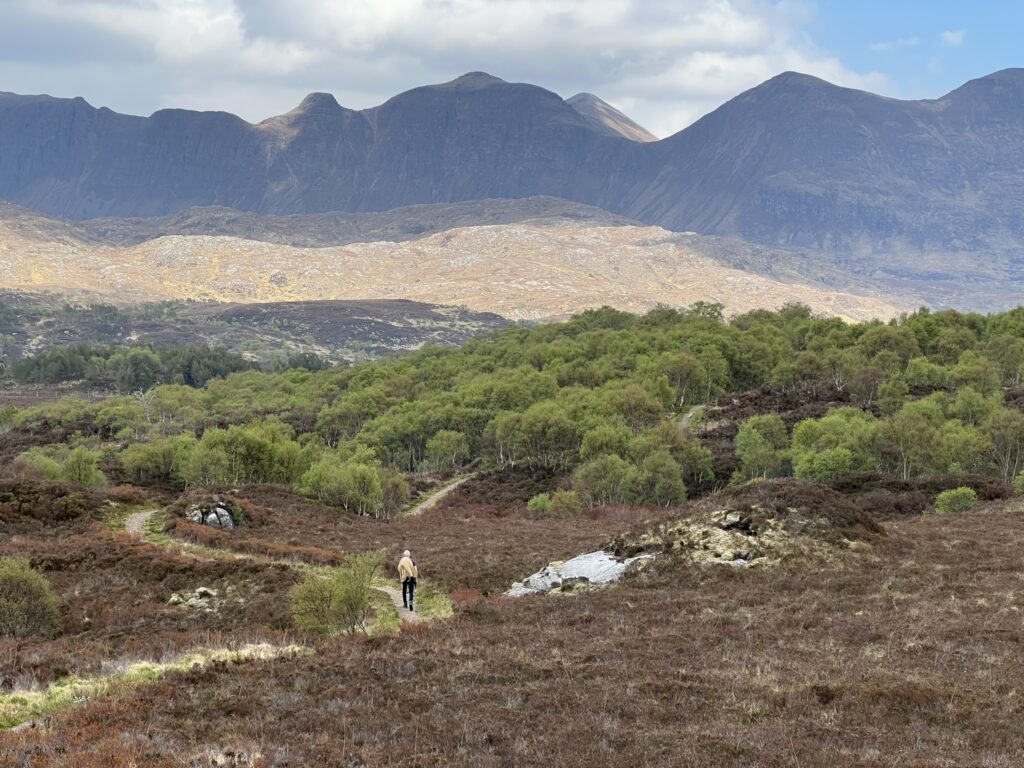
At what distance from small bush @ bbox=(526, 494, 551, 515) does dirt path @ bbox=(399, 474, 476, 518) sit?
11.5 metres

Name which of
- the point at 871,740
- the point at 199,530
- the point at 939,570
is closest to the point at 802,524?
the point at 939,570

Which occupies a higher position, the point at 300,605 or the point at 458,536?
the point at 300,605

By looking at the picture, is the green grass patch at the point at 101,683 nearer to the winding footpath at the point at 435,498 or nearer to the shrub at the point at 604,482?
the winding footpath at the point at 435,498

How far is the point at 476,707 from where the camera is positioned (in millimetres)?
17547

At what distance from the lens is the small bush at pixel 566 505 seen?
7788 centimetres

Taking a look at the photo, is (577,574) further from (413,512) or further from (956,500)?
(413,512)

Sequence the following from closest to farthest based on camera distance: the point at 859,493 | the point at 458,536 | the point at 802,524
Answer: the point at 802,524 < the point at 458,536 < the point at 859,493

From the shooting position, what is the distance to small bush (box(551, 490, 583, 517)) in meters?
77.9

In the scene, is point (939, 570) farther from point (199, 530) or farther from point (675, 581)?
point (199, 530)

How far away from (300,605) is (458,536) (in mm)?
28036

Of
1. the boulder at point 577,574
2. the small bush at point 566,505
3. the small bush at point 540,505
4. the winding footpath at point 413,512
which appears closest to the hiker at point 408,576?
the winding footpath at point 413,512

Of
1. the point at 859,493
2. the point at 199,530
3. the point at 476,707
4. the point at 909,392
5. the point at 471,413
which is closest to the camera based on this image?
the point at 476,707

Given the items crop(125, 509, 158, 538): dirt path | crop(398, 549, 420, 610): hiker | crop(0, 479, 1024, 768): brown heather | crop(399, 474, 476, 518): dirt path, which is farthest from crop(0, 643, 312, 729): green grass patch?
crop(399, 474, 476, 518): dirt path

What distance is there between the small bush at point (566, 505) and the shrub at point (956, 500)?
30.3 m
